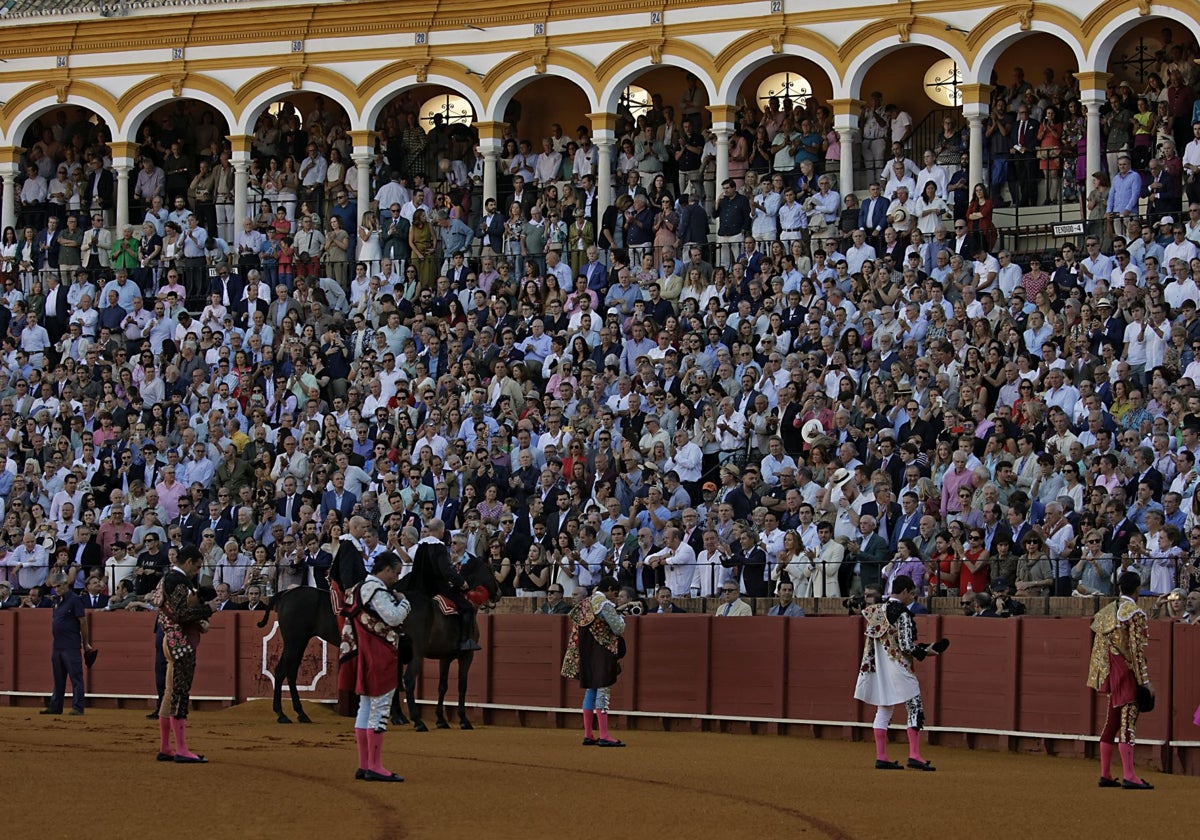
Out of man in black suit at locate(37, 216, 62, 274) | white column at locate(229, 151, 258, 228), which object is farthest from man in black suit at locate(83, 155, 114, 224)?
white column at locate(229, 151, 258, 228)

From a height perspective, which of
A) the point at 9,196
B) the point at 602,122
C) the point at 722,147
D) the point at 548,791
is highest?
the point at 602,122

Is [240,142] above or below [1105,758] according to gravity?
above

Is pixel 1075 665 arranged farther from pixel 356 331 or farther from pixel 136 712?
pixel 356 331

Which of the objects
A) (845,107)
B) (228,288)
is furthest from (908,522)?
(228,288)

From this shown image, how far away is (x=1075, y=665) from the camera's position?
1712 centimetres

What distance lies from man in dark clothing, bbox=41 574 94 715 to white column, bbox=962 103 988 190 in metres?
11.5

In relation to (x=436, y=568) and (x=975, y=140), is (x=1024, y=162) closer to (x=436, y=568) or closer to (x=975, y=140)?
(x=975, y=140)

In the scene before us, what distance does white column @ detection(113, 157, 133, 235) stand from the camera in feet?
104

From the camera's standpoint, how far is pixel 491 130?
30.4 m

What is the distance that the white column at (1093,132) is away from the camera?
1020 inches

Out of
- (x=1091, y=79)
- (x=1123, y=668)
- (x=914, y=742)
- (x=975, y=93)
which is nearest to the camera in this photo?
(x=1123, y=668)

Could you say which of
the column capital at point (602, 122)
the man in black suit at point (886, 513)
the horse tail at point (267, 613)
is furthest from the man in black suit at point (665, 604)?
the column capital at point (602, 122)

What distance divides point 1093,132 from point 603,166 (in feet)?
20.5

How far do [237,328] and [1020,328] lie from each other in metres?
10.3
